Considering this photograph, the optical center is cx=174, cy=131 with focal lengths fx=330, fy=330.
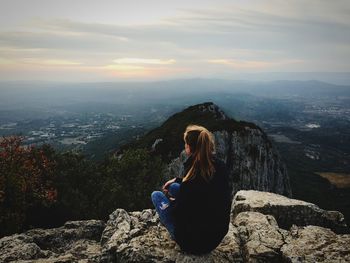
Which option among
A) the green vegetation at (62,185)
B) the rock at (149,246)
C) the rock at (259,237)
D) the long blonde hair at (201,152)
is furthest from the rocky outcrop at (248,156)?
the long blonde hair at (201,152)

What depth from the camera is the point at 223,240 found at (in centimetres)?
1230

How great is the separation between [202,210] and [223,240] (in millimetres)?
3207

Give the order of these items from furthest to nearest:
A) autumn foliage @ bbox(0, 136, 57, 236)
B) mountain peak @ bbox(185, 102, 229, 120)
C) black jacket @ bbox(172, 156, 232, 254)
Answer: mountain peak @ bbox(185, 102, 229, 120), autumn foliage @ bbox(0, 136, 57, 236), black jacket @ bbox(172, 156, 232, 254)

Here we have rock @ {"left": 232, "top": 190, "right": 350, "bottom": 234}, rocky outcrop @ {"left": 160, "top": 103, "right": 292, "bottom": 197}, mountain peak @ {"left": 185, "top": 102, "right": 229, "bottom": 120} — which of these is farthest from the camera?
mountain peak @ {"left": 185, "top": 102, "right": 229, "bottom": 120}

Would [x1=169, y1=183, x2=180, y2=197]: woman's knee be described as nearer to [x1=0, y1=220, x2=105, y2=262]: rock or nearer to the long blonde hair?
the long blonde hair

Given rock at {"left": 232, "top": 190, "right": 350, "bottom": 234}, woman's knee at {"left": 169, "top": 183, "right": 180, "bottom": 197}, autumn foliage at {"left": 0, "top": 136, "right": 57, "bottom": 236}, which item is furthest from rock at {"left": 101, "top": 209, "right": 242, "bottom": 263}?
autumn foliage at {"left": 0, "top": 136, "right": 57, "bottom": 236}

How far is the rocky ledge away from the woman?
0.87 m

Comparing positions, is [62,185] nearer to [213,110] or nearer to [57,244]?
[57,244]

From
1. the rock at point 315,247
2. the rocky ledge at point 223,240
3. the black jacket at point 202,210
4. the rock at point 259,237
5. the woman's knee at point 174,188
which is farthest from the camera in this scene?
the rock at point 259,237

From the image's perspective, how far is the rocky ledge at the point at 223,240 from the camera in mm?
11320

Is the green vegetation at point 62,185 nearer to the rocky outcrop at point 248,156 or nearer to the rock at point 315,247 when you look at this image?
the rock at point 315,247

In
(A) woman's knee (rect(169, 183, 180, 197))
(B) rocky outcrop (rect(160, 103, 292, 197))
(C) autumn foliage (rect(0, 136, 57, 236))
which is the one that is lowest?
(B) rocky outcrop (rect(160, 103, 292, 197))

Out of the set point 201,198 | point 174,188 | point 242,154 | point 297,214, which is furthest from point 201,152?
point 242,154

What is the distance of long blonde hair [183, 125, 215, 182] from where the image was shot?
372 inches
